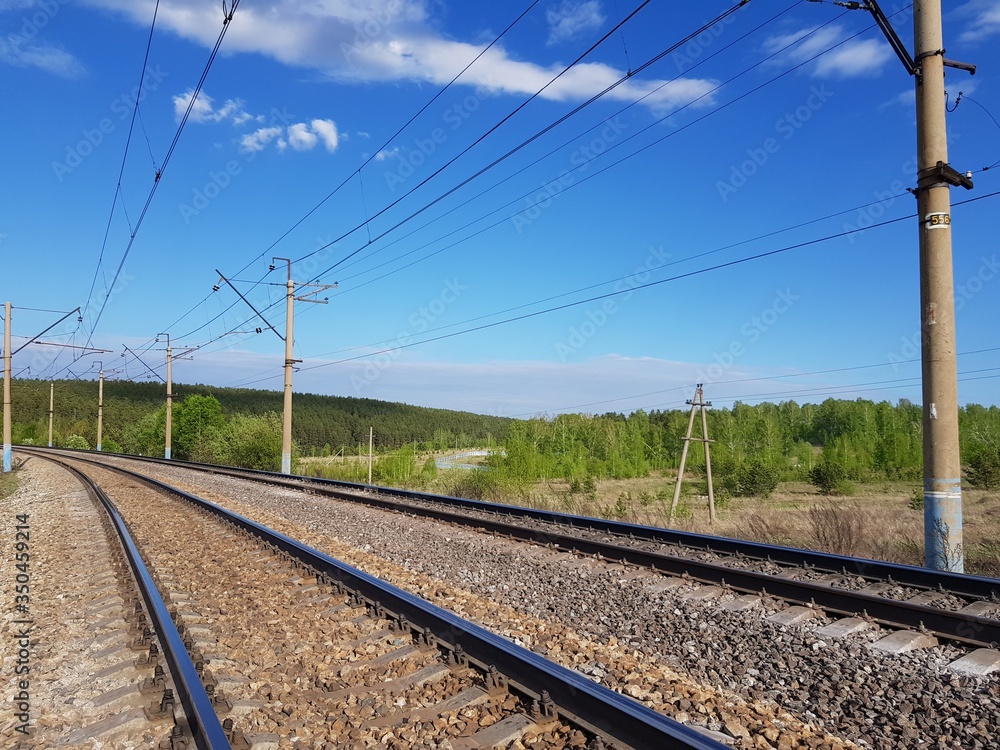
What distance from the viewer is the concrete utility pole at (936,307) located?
7766 millimetres

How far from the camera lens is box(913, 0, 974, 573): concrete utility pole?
25.5ft

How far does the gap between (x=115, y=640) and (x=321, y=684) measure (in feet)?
8.51

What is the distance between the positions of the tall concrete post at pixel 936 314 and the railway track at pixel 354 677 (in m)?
5.73

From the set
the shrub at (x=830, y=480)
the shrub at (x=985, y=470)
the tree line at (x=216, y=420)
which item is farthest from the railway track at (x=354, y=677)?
the shrub at (x=985, y=470)

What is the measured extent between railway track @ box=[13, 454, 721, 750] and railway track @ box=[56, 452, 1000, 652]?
3.14 metres

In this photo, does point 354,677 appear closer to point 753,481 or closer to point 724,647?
point 724,647

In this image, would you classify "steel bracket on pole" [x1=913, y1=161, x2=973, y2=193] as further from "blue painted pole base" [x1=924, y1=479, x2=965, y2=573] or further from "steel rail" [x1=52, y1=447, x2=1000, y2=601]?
"steel rail" [x1=52, y1=447, x2=1000, y2=601]

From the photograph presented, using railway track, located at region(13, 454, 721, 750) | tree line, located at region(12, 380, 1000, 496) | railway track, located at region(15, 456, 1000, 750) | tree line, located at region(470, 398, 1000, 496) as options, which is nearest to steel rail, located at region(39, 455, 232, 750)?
railway track, located at region(13, 454, 721, 750)

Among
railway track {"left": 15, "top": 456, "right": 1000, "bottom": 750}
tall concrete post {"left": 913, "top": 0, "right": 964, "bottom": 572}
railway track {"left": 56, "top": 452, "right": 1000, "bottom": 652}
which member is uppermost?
tall concrete post {"left": 913, "top": 0, "right": 964, "bottom": 572}

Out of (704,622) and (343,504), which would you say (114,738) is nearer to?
(704,622)

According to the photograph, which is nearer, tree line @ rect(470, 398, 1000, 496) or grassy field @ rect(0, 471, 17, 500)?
grassy field @ rect(0, 471, 17, 500)

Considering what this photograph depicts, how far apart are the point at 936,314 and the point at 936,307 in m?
0.09

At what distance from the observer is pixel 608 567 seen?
871 cm

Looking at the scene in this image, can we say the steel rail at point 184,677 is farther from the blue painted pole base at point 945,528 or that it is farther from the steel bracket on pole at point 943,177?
the steel bracket on pole at point 943,177
